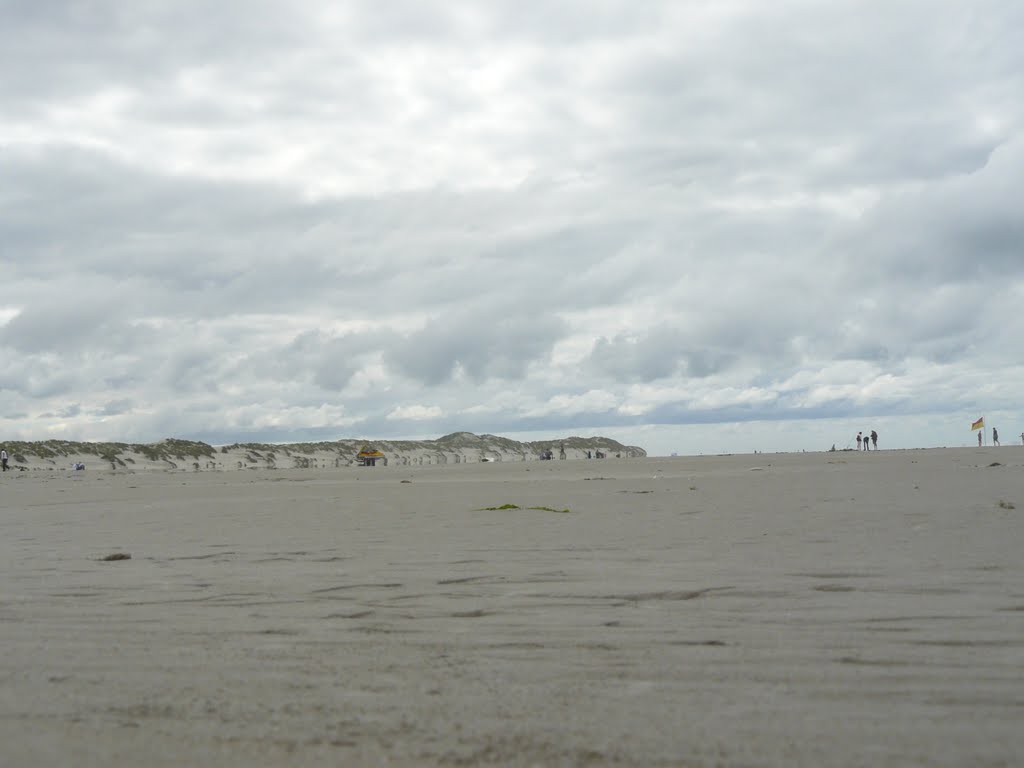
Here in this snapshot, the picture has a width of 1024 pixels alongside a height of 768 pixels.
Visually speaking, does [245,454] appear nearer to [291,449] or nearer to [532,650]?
[291,449]

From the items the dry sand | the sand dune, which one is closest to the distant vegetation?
the sand dune

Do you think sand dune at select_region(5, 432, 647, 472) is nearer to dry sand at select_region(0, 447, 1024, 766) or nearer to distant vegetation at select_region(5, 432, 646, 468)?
distant vegetation at select_region(5, 432, 646, 468)

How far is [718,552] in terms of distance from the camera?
7031 millimetres

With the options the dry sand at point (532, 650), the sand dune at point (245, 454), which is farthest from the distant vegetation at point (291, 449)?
the dry sand at point (532, 650)

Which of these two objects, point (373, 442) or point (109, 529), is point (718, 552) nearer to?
point (109, 529)

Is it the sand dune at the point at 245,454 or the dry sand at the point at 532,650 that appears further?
the sand dune at the point at 245,454

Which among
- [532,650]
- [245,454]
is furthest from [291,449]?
[532,650]

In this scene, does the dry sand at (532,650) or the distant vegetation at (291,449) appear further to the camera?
the distant vegetation at (291,449)

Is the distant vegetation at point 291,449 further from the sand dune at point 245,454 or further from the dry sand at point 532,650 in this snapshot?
the dry sand at point 532,650

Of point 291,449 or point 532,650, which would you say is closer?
point 532,650

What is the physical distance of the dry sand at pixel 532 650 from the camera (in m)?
2.79

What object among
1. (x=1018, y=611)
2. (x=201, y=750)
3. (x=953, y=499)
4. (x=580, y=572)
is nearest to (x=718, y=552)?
(x=580, y=572)

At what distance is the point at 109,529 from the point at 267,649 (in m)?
7.95

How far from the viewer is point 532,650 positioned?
13.1 ft
